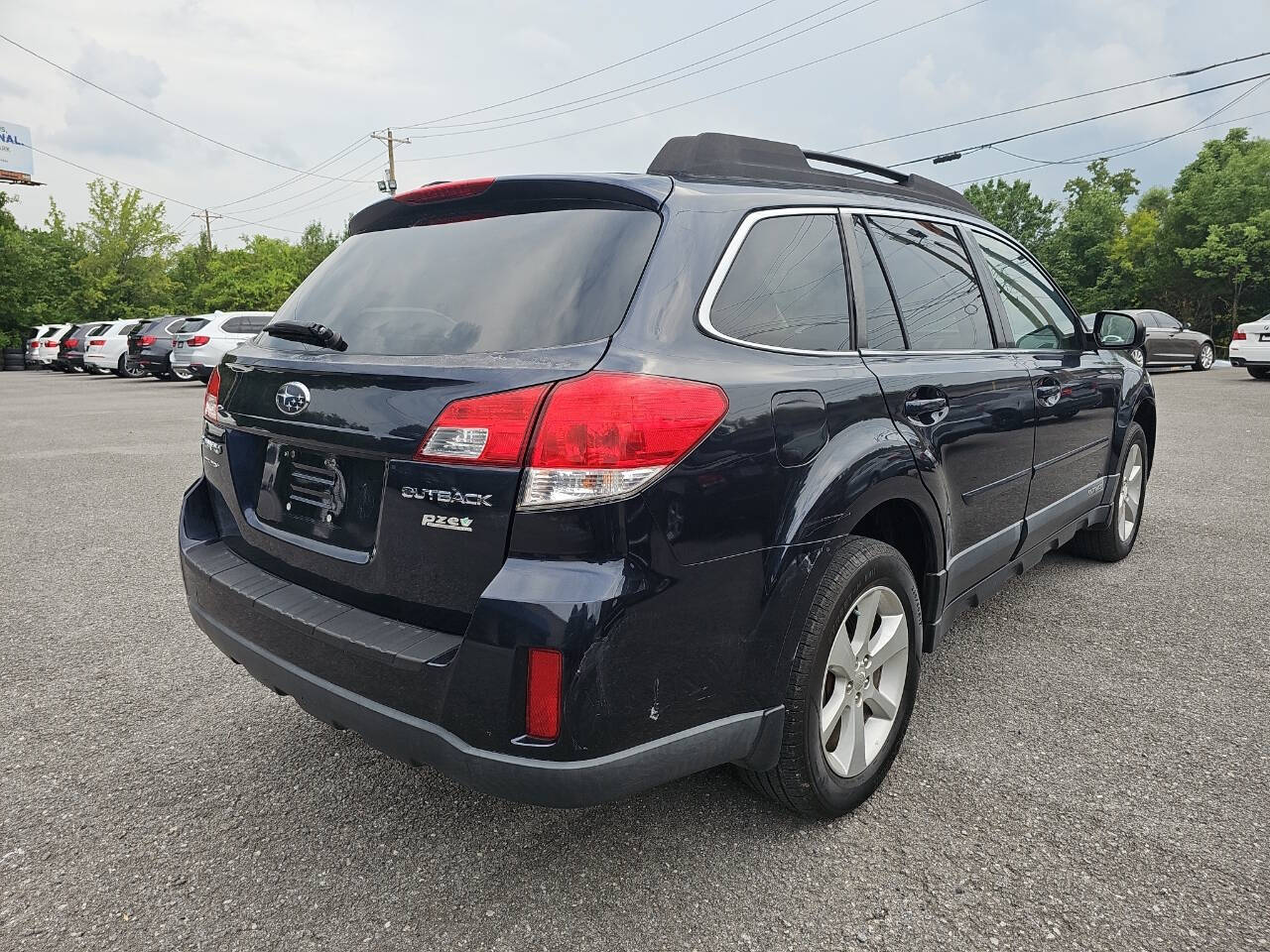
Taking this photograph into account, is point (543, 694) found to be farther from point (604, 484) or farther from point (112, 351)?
point (112, 351)

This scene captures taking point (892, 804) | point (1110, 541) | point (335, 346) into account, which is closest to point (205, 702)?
point (335, 346)

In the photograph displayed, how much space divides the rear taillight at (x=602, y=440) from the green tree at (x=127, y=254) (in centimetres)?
5756

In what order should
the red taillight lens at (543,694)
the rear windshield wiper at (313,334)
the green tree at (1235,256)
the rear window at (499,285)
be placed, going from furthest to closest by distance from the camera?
the green tree at (1235,256) → the rear windshield wiper at (313,334) → the rear window at (499,285) → the red taillight lens at (543,694)

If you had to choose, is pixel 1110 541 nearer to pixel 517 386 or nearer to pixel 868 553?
pixel 868 553

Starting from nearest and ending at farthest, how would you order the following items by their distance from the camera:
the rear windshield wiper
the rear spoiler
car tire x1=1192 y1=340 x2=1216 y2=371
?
1. the rear spoiler
2. the rear windshield wiper
3. car tire x1=1192 y1=340 x2=1216 y2=371

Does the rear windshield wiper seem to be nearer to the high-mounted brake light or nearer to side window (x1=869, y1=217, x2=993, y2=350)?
the high-mounted brake light

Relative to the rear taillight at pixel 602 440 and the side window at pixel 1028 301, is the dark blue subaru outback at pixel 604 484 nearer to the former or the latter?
the rear taillight at pixel 602 440

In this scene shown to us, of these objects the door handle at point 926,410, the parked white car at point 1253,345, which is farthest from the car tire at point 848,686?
the parked white car at point 1253,345

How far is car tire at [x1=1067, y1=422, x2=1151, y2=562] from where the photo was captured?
15.7ft

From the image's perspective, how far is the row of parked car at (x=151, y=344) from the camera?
64.8ft

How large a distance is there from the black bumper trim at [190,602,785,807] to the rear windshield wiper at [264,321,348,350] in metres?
0.84

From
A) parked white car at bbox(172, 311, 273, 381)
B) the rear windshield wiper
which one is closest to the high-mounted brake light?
the rear windshield wiper

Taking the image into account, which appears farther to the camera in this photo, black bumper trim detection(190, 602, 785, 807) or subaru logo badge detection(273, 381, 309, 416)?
subaru logo badge detection(273, 381, 309, 416)

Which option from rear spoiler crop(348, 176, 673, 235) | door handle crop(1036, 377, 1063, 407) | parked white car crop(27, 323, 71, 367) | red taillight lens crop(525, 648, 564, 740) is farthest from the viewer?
parked white car crop(27, 323, 71, 367)
